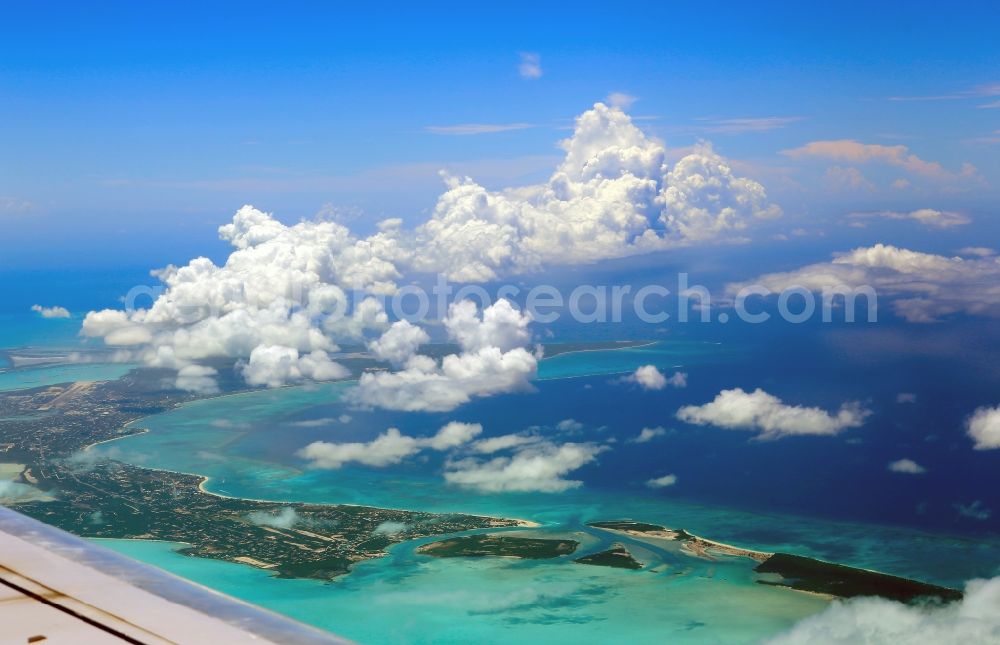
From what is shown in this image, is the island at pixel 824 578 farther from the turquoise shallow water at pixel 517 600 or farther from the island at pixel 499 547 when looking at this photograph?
the island at pixel 499 547

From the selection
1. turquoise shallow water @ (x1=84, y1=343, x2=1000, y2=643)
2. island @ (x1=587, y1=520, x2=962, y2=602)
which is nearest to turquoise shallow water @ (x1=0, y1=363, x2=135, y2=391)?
turquoise shallow water @ (x1=84, y1=343, x2=1000, y2=643)

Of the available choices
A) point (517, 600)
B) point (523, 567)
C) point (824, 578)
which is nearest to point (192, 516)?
point (523, 567)

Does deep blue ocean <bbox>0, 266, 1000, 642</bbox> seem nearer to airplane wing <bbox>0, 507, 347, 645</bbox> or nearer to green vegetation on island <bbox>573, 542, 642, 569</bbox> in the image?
green vegetation on island <bbox>573, 542, 642, 569</bbox>

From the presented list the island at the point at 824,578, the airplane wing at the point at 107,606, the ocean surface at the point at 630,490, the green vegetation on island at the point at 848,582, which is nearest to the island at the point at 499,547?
the ocean surface at the point at 630,490

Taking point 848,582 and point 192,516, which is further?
point 192,516

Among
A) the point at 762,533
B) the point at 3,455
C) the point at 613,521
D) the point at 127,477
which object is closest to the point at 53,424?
the point at 3,455

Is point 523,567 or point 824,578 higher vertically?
point 523,567

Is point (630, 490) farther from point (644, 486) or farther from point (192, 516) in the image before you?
point (192, 516)
